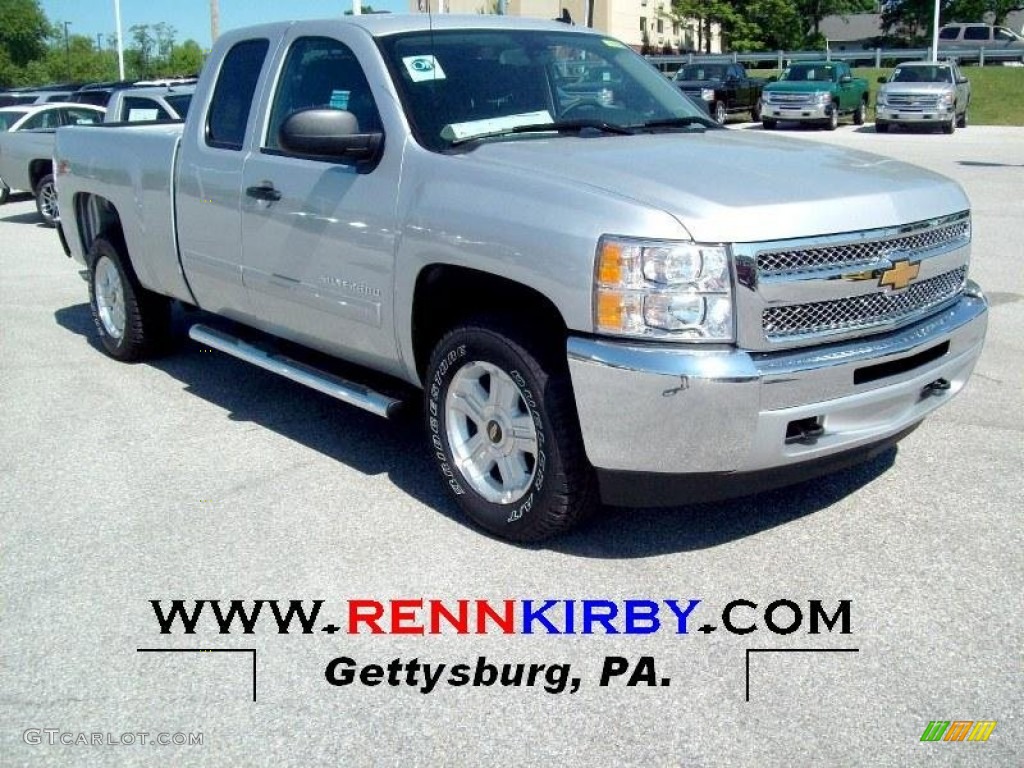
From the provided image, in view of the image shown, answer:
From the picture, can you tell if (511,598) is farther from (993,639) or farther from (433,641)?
(993,639)

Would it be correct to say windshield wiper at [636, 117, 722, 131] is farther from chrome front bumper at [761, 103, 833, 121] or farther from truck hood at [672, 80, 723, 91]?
truck hood at [672, 80, 723, 91]

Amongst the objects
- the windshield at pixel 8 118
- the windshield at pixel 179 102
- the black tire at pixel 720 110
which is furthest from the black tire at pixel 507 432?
the black tire at pixel 720 110

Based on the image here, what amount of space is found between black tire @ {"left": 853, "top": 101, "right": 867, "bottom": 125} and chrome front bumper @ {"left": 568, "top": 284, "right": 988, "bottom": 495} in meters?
31.0

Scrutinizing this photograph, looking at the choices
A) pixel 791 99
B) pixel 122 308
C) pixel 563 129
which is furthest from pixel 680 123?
pixel 791 99

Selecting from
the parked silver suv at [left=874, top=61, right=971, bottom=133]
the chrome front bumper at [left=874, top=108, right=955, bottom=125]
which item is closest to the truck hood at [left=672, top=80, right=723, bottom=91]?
the parked silver suv at [left=874, top=61, right=971, bottom=133]

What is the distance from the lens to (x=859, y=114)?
109 feet

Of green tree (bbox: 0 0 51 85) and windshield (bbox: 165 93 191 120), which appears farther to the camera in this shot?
green tree (bbox: 0 0 51 85)

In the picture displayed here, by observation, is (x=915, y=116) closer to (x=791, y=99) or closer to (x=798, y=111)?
(x=798, y=111)

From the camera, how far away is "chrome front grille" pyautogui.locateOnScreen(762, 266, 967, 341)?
12.6 ft

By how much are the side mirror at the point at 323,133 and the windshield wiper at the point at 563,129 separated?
1.35 feet

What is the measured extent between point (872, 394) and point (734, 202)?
2.78ft

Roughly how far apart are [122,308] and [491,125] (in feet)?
11.3

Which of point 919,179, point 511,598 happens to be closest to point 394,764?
point 511,598

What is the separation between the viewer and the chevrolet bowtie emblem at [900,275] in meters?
4.07
